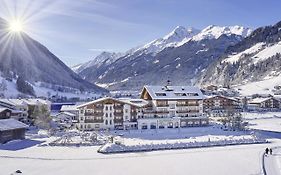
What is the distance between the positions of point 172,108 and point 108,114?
16.5m

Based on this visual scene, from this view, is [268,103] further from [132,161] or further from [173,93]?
[132,161]

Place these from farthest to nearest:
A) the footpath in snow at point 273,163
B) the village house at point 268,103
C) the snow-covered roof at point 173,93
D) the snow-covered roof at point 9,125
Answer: the village house at point 268,103 → the snow-covered roof at point 173,93 → the snow-covered roof at point 9,125 → the footpath in snow at point 273,163

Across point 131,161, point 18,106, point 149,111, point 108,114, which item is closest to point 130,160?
point 131,161

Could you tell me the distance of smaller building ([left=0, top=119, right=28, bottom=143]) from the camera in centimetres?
6186

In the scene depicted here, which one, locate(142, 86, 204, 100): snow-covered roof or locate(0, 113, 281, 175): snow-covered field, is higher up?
locate(142, 86, 204, 100): snow-covered roof

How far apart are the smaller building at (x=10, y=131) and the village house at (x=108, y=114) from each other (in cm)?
1690

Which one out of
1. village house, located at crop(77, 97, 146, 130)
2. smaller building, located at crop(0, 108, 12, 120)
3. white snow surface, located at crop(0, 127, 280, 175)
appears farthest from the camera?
village house, located at crop(77, 97, 146, 130)

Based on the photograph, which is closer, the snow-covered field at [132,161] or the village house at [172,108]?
the snow-covered field at [132,161]

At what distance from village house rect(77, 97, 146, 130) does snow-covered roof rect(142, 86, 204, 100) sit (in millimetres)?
7151

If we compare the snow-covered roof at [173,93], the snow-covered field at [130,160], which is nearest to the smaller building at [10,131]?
the snow-covered field at [130,160]

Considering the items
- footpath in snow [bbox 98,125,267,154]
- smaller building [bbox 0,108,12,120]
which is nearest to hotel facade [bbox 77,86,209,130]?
footpath in snow [bbox 98,125,267,154]

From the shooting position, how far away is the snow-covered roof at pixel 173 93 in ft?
299

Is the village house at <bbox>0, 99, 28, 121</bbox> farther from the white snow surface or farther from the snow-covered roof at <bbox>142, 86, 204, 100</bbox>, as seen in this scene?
the white snow surface

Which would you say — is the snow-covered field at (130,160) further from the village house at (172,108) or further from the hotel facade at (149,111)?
the village house at (172,108)
